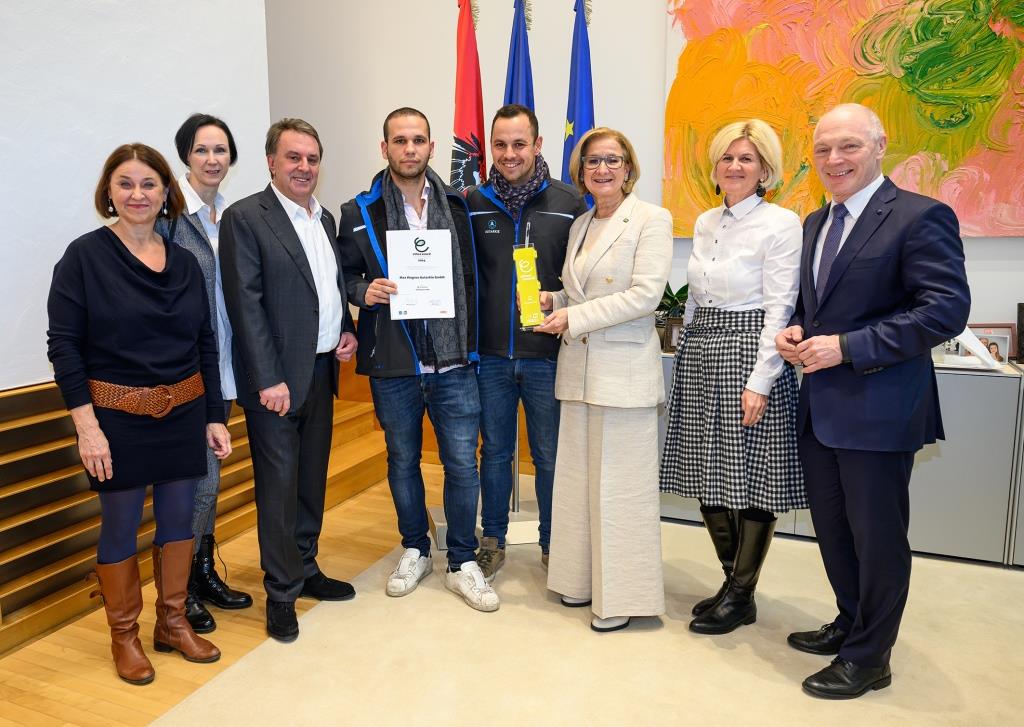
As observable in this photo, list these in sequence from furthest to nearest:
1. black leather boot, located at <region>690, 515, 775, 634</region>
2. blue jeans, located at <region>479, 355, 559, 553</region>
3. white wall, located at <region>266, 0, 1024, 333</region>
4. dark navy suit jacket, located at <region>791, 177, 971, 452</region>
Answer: white wall, located at <region>266, 0, 1024, 333</region> < blue jeans, located at <region>479, 355, 559, 553</region> < black leather boot, located at <region>690, 515, 775, 634</region> < dark navy suit jacket, located at <region>791, 177, 971, 452</region>

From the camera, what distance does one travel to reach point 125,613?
227cm

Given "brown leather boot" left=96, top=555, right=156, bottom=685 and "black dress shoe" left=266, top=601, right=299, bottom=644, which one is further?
"black dress shoe" left=266, top=601, right=299, bottom=644

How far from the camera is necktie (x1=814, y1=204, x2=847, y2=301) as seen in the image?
213 centimetres

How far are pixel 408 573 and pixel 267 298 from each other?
48.0 inches

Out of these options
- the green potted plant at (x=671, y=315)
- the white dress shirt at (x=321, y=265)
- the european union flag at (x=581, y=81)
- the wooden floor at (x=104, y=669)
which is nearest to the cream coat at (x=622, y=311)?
the white dress shirt at (x=321, y=265)

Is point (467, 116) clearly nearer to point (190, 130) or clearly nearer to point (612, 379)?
point (190, 130)

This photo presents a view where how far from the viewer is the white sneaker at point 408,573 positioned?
2.88 meters

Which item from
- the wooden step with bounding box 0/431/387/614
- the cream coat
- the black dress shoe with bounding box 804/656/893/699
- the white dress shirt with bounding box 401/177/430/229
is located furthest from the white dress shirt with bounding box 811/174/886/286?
the wooden step with bounding box 0/431/387/614

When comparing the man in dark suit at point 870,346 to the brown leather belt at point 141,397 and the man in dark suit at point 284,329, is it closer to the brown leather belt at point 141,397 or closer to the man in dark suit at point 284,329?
the man in dark suit at point 284,329

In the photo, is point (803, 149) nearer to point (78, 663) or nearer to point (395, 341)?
point (395, 341)

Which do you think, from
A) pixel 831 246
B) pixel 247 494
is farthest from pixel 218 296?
pixel 831 246

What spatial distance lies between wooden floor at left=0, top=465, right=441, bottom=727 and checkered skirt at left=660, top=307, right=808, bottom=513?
157 cm

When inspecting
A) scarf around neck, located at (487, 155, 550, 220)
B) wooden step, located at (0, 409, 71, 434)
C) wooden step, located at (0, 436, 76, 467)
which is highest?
scarf around neck, located at (487, 155, 550, 220)

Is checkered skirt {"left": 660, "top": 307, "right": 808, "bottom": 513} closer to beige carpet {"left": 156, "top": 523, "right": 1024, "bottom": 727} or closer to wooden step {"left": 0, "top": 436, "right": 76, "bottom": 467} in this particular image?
beige carpet {"left": 156, "top": 523, "right": 1024, "bottom": 727}
